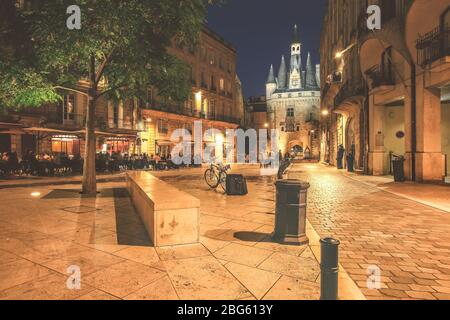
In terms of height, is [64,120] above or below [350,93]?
below

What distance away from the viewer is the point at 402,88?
49.2 ft

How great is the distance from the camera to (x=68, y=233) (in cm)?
534

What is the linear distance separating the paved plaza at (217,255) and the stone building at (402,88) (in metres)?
7.26

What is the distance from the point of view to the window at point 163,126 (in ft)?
106

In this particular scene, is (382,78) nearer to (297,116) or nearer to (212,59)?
(212,59)

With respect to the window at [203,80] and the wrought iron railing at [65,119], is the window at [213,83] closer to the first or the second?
the window at [203,80]

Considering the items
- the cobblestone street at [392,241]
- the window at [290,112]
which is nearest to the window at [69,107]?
the cobblestone street at [392,241]

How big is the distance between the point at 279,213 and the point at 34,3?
9.04m

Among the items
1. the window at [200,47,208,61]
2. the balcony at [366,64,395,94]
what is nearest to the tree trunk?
the balcony at [366,64,395,94]

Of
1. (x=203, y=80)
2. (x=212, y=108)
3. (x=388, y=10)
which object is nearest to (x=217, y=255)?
(x=388, y=10)

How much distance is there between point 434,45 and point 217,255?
13.4m
